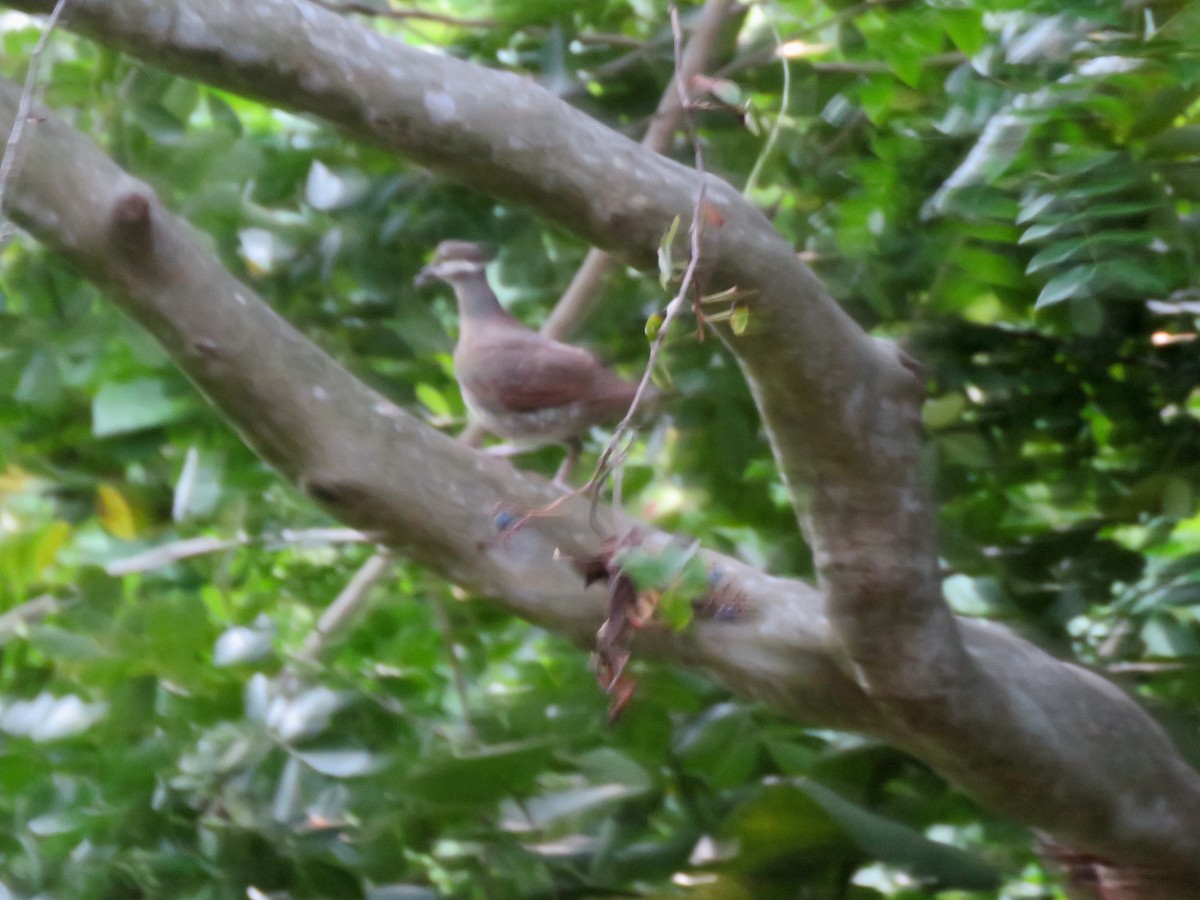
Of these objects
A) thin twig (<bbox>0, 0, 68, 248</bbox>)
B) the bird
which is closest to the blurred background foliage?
the bird

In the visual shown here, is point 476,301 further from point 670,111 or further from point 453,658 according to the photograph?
point 453,658

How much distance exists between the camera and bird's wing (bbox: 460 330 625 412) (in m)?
2.02

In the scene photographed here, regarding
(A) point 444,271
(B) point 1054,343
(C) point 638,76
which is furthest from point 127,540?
(B) point 1054,343

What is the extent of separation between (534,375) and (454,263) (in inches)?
13.6

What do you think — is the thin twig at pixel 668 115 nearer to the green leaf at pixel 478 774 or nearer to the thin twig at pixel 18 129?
the green leaf at pixel 478 774

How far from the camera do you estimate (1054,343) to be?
2.10 meters

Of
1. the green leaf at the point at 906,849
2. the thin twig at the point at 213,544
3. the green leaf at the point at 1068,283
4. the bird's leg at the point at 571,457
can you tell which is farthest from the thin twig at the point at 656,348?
the thin twig at the point at 213,544

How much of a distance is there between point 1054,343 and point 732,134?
0.65m

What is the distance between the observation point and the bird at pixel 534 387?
202cm

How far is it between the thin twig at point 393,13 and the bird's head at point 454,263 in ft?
1.23

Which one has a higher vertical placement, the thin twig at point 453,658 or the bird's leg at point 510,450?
the bird's leg at point 510,450

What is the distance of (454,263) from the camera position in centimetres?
227

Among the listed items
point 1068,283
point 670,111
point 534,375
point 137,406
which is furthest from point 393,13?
point 1068,283

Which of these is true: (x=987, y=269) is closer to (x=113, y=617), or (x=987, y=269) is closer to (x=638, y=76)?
(x=638, y=76)
